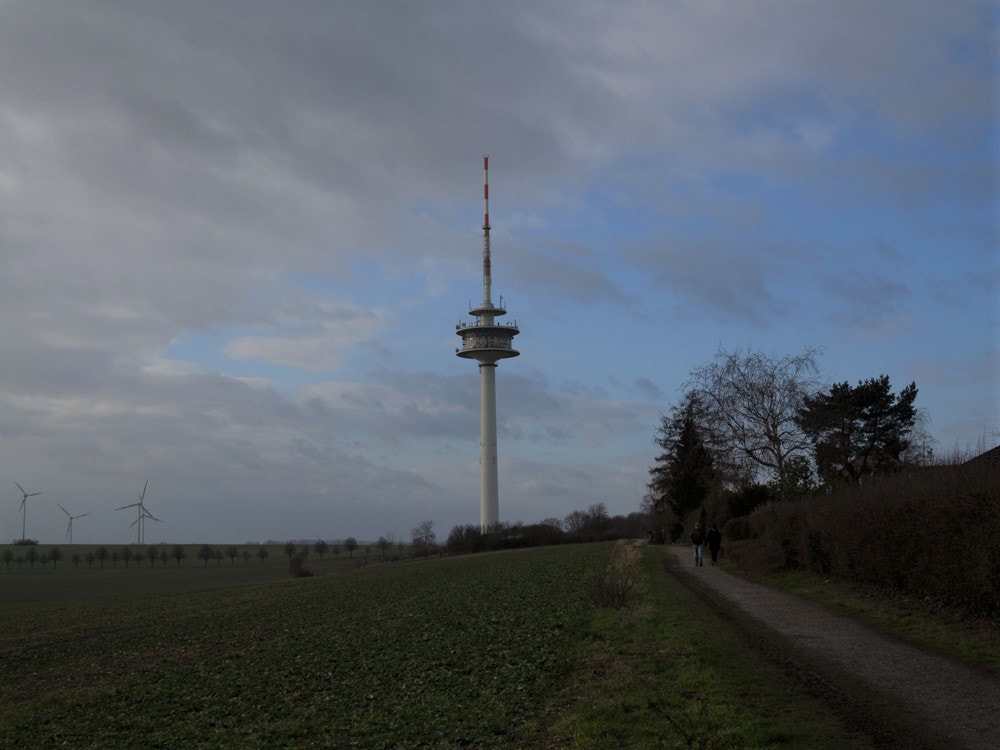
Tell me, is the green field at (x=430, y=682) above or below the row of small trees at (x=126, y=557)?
above

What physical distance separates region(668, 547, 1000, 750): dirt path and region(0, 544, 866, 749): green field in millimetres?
523

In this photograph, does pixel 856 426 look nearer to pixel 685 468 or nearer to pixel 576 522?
pixel 685 468

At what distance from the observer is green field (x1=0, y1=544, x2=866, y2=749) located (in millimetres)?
10680

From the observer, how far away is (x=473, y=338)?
359 feet

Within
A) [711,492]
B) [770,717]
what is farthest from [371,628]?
[711,492]

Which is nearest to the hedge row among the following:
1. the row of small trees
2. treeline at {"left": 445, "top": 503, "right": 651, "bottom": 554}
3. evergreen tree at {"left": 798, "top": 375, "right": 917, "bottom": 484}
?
evergreen tree at {"left": 798, "top": 375, "right": 917, "bottom": 484}

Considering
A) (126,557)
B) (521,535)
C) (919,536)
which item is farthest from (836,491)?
(126,557)

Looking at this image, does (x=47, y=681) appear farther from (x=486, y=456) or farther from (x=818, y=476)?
(x=486, y=456)

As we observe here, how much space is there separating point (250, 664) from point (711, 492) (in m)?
34.2

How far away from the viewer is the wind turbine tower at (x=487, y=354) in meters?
106

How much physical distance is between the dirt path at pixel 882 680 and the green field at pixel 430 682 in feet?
1.72

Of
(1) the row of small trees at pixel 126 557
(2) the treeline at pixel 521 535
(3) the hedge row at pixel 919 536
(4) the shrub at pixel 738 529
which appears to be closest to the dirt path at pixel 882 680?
(3) the hedge row at pixel 919 536

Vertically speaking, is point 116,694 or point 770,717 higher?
point 770,717

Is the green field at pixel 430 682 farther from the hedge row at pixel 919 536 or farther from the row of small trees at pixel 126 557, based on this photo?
the row of small trees at pixel 126 557
